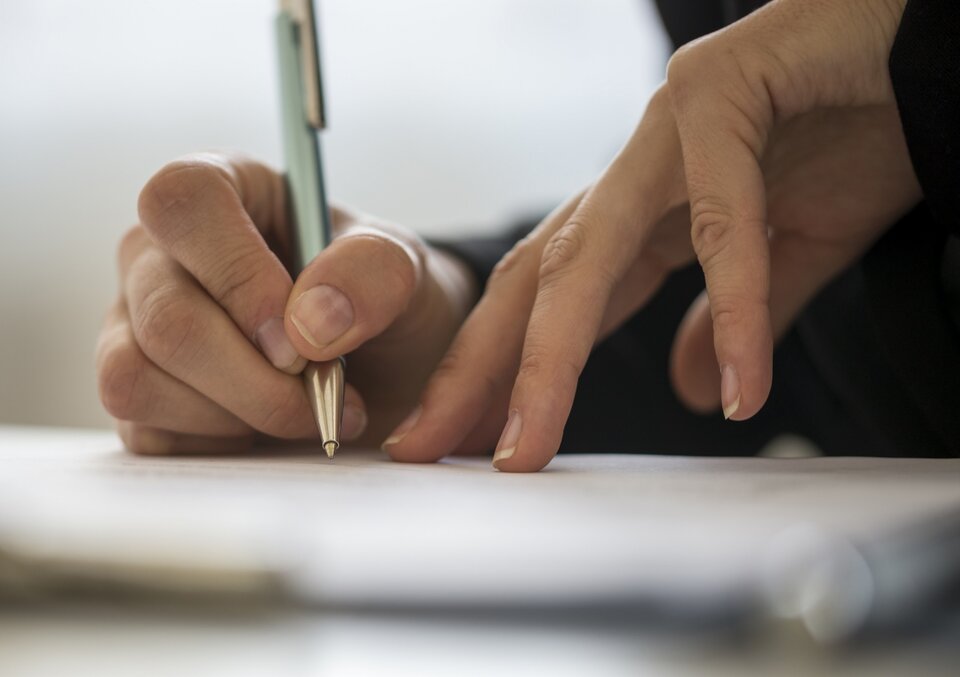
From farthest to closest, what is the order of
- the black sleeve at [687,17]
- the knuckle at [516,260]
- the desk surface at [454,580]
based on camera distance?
the black sleeve at [687,17] → the knuckle at [516,260] → the desk surface at [454,580]

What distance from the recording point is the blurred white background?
1.17m

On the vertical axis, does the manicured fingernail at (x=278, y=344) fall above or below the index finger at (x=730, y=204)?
Result: below

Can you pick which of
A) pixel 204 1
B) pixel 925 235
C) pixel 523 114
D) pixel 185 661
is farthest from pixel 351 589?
pixel 204 1

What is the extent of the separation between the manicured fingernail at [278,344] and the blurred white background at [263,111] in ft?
2.43

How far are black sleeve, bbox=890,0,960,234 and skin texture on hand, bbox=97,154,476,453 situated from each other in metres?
0.24

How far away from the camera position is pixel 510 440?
38 cm

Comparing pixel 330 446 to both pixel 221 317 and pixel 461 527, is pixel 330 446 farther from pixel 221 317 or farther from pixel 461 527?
pixel 461 527

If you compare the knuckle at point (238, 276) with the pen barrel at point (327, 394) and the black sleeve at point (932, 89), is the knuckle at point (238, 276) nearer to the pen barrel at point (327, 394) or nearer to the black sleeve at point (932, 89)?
the pen barrel at point (327, 394)

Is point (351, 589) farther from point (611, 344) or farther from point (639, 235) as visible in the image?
point (611, 344)

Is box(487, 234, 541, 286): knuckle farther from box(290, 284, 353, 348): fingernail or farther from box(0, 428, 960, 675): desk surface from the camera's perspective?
box(0, 428, 960, 675): desk surface

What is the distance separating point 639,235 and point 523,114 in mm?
768

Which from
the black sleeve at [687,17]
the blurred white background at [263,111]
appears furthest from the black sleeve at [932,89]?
the blurred white background at [263,111]

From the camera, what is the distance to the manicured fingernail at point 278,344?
431 millimetres

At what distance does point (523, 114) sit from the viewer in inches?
46.6
